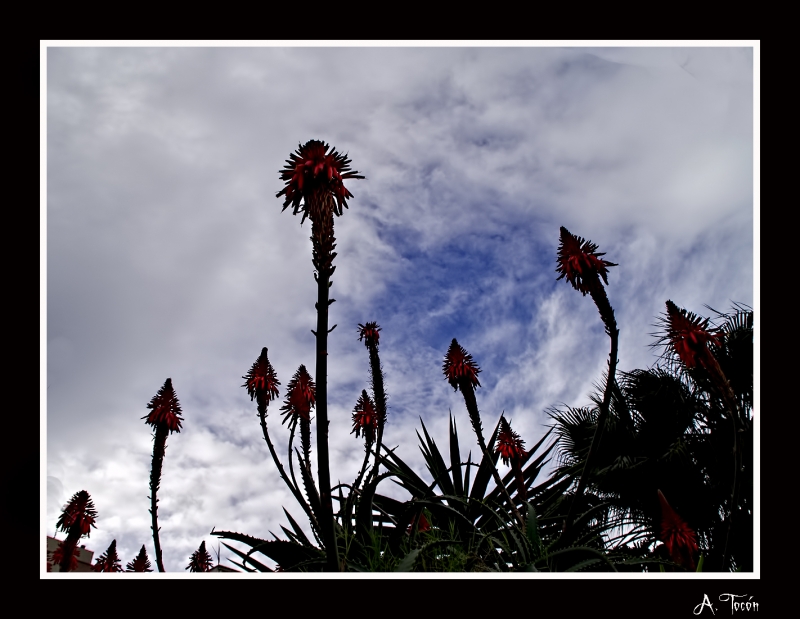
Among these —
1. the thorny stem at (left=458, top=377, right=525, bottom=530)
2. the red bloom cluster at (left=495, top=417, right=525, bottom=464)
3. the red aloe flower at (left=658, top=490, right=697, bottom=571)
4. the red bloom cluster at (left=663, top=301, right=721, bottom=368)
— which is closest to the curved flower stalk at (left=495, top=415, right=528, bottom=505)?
the red bloom cluster at (left=495, top=417, right=525, bottom=464)

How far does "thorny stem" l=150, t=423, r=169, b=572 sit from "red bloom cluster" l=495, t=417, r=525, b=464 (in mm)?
4360

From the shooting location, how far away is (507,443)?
25.0 ft

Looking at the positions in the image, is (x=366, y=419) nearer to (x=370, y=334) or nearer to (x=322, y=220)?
(x=370, y=334)

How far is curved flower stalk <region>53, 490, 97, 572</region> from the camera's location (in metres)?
4.90

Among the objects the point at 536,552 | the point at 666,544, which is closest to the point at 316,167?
the point at 536,552

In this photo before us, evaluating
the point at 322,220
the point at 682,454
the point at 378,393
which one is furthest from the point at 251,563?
the point at 682,454

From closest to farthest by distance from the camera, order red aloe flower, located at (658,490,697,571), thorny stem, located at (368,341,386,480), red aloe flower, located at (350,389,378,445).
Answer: red aloe flower, located at (658,490,697,571), thorny stem, located at (368,341,386,480), red aloe flower, located at (350,389,378,445)

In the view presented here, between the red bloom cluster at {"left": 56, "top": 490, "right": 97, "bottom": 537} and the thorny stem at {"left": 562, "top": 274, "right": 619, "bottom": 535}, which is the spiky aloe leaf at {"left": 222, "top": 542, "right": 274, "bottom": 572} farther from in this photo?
the thorny stem at {"left": 562, "top": 274, "right": 619, "bottom": 535}

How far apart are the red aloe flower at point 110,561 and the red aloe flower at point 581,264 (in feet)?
18.3

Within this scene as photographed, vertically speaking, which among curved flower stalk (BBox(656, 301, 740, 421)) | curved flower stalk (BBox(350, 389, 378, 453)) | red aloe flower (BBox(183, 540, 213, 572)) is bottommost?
red aloe flower (BBox(183, 540, 213, 572))

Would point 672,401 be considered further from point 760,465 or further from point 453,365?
point 760,465

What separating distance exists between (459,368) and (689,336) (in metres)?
2.66
